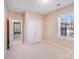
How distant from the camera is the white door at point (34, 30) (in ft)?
19.2

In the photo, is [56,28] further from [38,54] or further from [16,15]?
[16,15]

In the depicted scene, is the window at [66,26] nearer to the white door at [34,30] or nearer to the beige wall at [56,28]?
the beige wall at [56,28]

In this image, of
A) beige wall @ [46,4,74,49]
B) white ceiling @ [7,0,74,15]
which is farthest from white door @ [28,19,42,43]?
white ceiling @ [7,0,74,15]

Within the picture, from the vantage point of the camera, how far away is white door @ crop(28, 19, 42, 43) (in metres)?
5.85

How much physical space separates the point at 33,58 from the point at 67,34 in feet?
8.89

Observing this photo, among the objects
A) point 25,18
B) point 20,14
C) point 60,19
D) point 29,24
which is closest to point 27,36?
point 29,24

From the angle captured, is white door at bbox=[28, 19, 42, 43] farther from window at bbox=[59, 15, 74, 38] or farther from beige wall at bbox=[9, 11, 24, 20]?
window at bbox=[59, 15, 74, 38]

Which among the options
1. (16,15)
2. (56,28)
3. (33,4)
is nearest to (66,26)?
(56,28)

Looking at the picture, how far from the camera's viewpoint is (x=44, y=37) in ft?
23.0

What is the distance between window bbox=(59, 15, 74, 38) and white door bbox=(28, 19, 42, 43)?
1.98 meters

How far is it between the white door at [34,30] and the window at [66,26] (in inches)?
78.0

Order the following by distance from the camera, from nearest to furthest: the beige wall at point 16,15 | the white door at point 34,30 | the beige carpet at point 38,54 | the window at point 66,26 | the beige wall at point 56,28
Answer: the beige carpet at point 38,54, the beige wall at point 56,28, the window at point 66,26, the beige wall at point 16,15, the white door at point 34,30

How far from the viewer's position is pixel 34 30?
621cm

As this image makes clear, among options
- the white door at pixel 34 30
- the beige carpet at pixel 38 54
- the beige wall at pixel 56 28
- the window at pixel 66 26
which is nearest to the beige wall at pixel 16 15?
the white door at pixel 34 30
